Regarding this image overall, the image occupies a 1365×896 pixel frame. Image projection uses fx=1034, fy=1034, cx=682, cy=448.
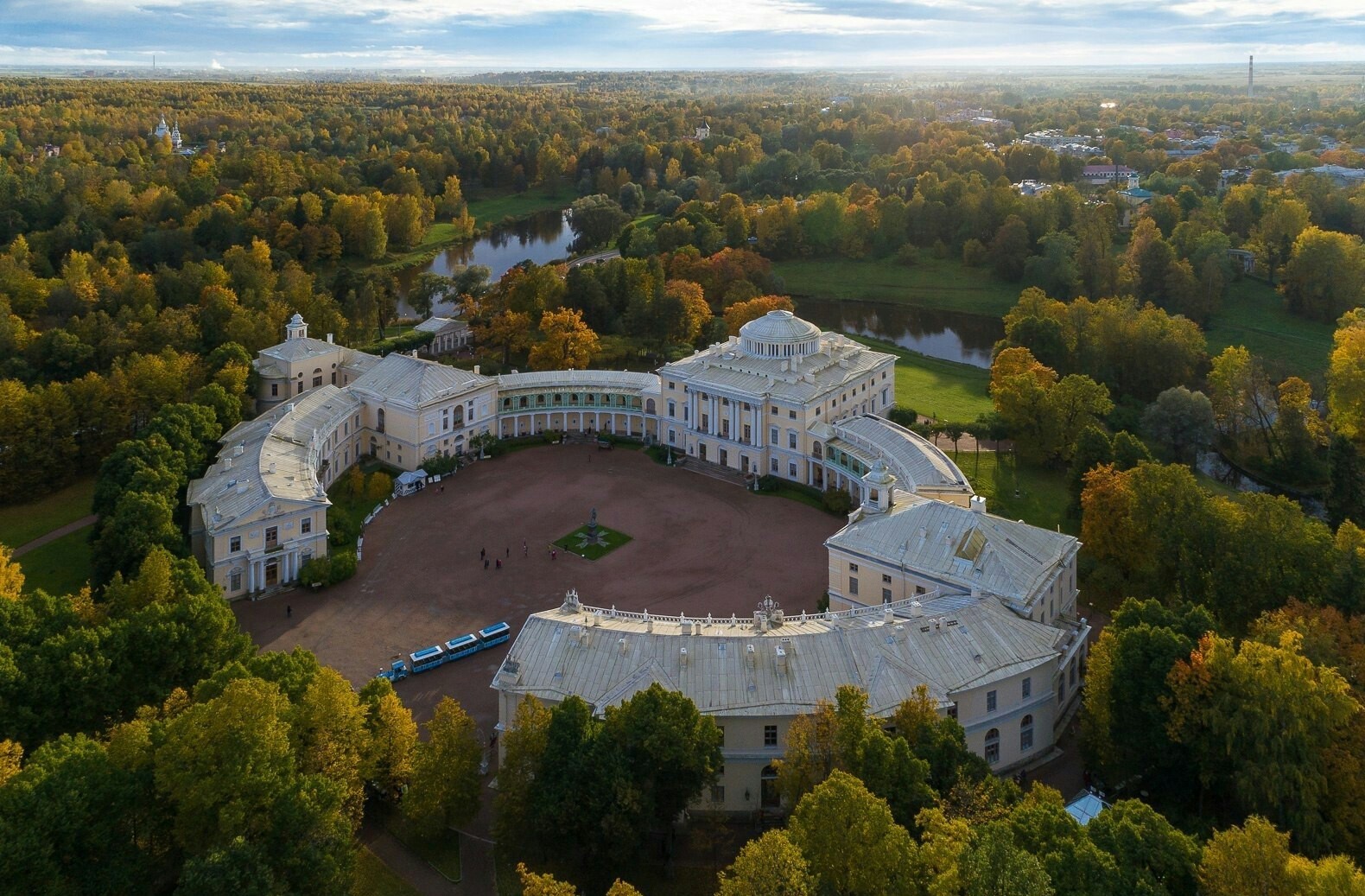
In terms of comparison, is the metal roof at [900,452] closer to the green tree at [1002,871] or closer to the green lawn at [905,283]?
the green tree at [1002,871]

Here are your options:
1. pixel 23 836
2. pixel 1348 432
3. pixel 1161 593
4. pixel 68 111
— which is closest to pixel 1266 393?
pixel 1348 432

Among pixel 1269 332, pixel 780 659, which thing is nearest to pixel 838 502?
pixel 780 659

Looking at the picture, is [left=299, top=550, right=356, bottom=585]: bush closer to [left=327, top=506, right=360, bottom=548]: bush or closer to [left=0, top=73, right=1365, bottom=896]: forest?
[left=327, top=506, right=360, bottom=548]: bush

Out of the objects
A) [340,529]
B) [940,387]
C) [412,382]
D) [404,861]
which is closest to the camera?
[404,861]

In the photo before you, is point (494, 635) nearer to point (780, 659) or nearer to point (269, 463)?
point (780, 659)

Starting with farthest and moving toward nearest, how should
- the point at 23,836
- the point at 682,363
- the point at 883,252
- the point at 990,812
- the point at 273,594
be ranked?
the point at 883,252 → the point at 682,363 → the point at 273,594 → the point at 990,812 → the point at 23,836

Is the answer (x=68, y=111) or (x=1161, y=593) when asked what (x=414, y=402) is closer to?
(x=1161, y=593)
